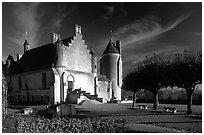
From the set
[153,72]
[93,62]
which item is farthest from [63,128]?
[93,62]

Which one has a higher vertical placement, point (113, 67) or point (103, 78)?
point (113, 67)

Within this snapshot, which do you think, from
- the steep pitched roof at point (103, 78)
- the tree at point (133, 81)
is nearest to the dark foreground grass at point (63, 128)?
the tree at point (133, 81)

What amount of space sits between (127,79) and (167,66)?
584 cm

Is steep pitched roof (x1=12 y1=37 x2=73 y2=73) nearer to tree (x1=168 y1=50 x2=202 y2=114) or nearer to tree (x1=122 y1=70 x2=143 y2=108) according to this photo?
tree (x1=122 y1=70 x2=143 y2=108)

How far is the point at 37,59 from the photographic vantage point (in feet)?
96.5

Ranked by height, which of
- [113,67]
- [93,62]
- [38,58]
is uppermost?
[38,58]

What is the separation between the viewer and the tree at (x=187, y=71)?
14109mm

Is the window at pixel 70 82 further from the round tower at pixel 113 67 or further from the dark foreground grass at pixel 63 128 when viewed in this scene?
the dark foreground grass at pixel 63 128

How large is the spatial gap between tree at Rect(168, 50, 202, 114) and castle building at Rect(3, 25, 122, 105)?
12.7 metres

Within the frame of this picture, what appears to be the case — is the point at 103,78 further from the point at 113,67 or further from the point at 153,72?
the point at 153,72

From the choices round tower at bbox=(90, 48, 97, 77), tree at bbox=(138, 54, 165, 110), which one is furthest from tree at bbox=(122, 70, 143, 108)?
round tower at bbox=(90, 48, 97, 77)

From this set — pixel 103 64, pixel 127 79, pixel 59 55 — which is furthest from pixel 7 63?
pixel 127 79

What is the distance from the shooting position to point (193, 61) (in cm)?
1435

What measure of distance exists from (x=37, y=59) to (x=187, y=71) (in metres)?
21.3
